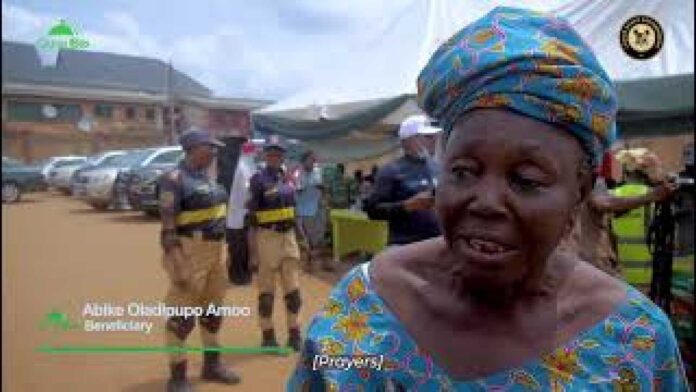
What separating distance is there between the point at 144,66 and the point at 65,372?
4.12 ft

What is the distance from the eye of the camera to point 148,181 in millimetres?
3801

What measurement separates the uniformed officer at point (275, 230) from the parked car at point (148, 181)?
0.50m

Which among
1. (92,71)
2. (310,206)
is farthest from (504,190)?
(310,206)

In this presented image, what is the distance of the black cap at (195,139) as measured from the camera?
2.54 m

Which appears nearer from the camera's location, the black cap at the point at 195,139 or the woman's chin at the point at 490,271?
the woman's chin at the point at 490,271

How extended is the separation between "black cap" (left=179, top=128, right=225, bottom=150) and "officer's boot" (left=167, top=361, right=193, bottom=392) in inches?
33.6

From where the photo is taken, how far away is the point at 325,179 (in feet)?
17.4

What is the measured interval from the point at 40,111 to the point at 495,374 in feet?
5.29

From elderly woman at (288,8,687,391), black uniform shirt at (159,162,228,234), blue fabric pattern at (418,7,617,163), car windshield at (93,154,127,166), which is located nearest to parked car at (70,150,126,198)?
car windshield at (93,154,127,166)

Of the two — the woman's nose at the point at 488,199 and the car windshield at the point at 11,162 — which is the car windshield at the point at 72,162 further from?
the woman's nose at the point at 488,199

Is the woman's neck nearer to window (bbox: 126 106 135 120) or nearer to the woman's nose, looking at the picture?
the woman's nose

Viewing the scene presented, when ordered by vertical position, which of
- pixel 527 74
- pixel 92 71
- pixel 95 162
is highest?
pixel 92 71

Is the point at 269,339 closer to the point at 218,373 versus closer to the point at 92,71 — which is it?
the point at 218,373

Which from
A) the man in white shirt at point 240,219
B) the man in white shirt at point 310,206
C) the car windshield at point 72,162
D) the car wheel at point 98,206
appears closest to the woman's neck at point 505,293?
the car windshield at point 72,162
